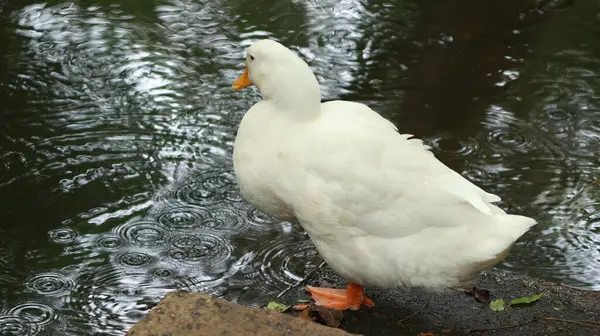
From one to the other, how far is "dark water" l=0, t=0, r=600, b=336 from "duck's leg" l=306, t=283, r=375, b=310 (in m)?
0.42

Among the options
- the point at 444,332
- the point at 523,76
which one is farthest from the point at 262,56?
the point at 523,76

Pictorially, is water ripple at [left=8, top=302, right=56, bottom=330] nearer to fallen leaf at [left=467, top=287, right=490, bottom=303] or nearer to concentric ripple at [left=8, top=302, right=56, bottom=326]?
concentric ripple at [left=8, top=302, right=56, bottom=326]

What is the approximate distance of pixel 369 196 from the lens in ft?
11.7

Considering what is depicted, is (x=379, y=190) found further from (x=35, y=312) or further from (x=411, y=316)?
(x=35, y=312)

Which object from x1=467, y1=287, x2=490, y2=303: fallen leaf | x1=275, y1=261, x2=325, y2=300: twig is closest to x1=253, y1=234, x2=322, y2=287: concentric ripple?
x1=275, y1=261, x2=325, y2=300: twig

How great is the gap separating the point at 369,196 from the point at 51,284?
73.4 inches

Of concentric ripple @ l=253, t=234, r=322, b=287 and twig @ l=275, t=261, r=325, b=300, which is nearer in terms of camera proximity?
twig @ l=275, t=261, r=325, b=300

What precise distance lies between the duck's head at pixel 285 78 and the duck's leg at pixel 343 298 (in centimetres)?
92

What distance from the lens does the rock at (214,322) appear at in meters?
3.08

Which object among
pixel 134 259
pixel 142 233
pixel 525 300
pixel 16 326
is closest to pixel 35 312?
pixel 16 326

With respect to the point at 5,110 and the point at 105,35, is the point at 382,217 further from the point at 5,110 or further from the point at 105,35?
the point at 105,35

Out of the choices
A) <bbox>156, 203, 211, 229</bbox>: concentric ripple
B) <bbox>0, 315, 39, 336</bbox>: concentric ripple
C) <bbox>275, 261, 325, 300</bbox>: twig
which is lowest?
<bbox>0, 315, 39, 336</bbox>: concentric ripple

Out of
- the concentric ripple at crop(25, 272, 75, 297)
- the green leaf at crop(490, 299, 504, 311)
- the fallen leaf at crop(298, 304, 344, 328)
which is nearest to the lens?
the fallen leaf at crop(298, 304, 344, 328)

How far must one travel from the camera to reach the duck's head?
3709 mm
